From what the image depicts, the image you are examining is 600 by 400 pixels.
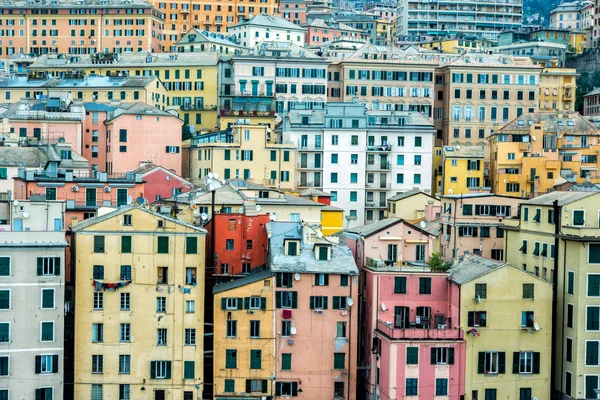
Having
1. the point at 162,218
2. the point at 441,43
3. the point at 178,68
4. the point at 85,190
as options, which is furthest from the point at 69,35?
the point at 162,218

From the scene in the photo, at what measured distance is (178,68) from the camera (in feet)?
406

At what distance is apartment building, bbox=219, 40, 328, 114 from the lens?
115 meters

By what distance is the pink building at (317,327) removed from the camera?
67250mm

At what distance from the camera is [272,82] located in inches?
4621

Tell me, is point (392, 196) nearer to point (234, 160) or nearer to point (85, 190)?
point (234, 160)

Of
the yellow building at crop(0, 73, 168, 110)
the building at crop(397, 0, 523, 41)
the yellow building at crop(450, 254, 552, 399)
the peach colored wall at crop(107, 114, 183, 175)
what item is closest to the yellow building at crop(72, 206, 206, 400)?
the yellow building at crop(450, 254, 552, 399)

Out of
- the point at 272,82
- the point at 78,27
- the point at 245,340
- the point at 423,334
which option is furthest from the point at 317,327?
the point at 78,27

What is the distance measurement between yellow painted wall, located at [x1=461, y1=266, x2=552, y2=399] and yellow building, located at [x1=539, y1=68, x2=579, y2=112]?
→ 238ft

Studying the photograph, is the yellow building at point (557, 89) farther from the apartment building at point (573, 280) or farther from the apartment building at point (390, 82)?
the apartment building at point (573, 280)

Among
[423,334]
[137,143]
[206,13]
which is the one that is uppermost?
[206,13]

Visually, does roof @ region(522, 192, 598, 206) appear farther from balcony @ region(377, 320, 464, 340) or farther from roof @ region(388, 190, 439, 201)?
roof @ region(388, 190, 439, 201)

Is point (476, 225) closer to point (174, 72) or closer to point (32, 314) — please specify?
point (32, 314)

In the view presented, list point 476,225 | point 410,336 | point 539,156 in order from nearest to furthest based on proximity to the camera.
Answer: point 410,336
point 476,225
point 539,156

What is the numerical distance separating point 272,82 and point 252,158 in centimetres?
1936
